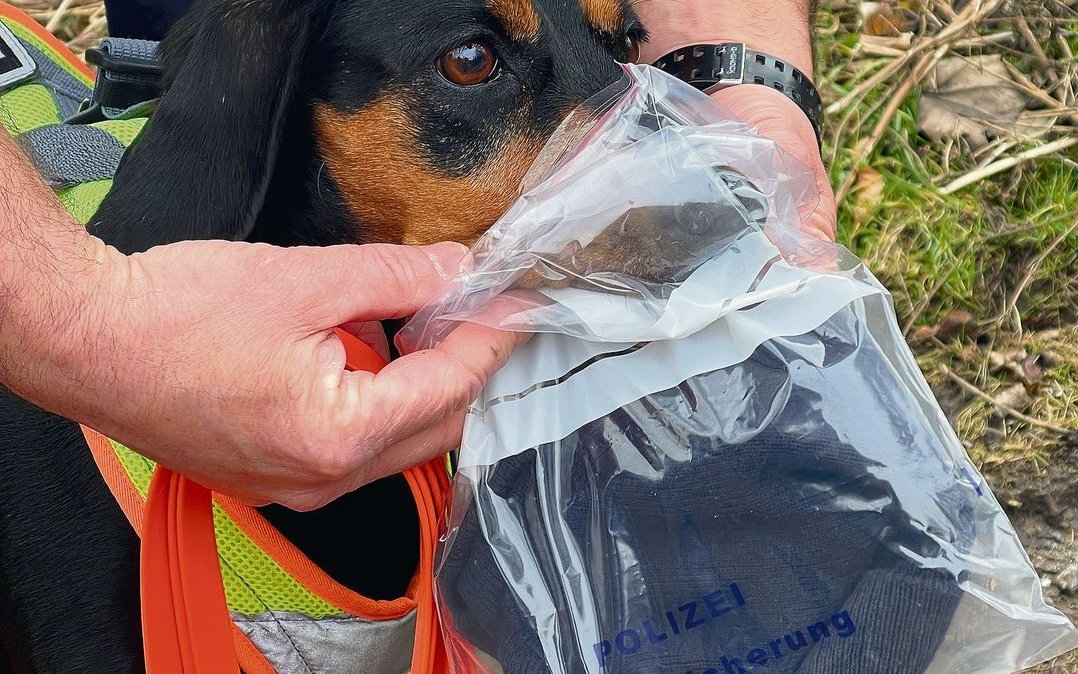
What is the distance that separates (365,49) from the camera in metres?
1.60

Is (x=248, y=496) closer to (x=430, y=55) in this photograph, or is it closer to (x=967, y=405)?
(x=430, y=55)

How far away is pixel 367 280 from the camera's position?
1196mm

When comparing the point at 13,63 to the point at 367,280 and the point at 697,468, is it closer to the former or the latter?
the point at 367,280

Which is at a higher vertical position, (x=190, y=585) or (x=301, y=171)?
(x=301, y=171)

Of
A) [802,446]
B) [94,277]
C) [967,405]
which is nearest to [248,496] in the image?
[94,277]

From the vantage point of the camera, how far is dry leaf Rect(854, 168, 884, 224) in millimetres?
2895

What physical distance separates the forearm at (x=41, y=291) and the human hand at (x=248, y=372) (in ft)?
0.03

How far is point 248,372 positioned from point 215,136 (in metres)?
0.53

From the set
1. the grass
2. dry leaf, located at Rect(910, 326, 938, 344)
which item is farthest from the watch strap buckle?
dry leaf, located at Rect(910, 326, 938, 344)

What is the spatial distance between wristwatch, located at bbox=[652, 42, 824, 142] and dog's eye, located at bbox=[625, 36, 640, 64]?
91 mm

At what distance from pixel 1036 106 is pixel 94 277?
292 centimetres

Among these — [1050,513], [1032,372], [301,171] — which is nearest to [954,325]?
[1032,372]

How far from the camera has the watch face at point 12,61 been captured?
193 cm

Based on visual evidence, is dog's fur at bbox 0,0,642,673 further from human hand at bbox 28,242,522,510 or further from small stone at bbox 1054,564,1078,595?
small stone at bbox 1054,564,1078,595
